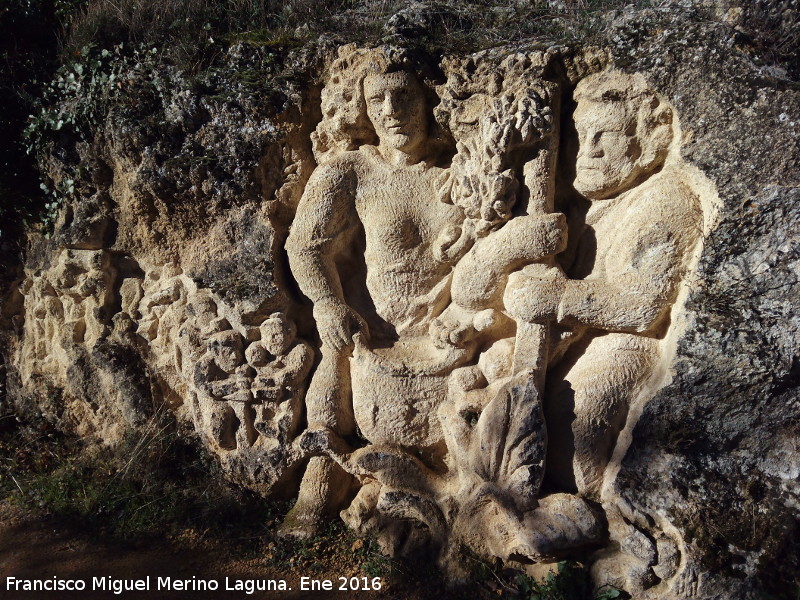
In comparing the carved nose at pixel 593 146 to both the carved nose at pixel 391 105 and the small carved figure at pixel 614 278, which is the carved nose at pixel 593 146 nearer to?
the small carved figure at pixel 614 278

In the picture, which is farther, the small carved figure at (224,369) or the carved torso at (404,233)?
the small carved figure at (224,369)

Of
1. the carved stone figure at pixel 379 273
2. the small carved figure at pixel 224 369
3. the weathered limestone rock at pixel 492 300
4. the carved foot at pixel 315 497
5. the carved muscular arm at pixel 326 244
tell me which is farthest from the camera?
the small carved figure at pixel 224 369

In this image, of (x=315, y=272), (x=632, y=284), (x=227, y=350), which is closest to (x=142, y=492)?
(x=227, y=350)

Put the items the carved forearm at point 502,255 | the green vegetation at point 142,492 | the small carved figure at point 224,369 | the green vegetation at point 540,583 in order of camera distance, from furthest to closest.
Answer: the green vegetation at point 142,492 < the small carved figure at point 224,369 < the carved forearm at point 502,255 < the green vegetation at point 540,583

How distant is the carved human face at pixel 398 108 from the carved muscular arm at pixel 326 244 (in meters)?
0.36

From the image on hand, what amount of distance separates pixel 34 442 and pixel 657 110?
16.4 feet

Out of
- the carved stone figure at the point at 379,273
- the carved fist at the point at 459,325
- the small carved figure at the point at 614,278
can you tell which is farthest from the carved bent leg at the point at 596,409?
A: the carved stone figure at the point at 379,273

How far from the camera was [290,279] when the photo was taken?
4297 mm

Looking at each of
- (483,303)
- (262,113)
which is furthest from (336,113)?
(483,303)

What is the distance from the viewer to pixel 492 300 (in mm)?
3688

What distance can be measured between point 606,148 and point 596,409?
141cm

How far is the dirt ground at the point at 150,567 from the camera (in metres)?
3.72

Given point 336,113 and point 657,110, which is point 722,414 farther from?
point 336,113

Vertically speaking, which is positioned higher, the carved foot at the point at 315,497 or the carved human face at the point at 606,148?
the carved human face at the point at 606,148
